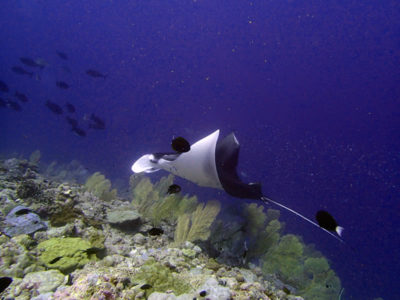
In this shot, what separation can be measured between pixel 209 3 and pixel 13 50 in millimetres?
136494

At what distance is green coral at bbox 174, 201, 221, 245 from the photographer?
3.92m

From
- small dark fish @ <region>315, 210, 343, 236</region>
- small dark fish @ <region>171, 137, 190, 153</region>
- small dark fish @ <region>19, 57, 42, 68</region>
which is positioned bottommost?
small dark fish @ <region>315, 210, 343, 236</region>

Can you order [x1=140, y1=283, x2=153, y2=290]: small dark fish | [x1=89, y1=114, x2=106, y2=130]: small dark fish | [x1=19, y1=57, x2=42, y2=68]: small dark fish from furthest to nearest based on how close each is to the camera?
[x1=19, y1=57, x2=42, y2=68]: small dark fish → [x1=89, y1=114, x2=106, y2=130]: small dark fish → [x1=140, y1=283, x2=153, y2=290]: small dark fish

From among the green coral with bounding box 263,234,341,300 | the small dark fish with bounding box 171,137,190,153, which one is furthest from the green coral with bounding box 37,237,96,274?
the green coral with bounding box 263,234,341,300

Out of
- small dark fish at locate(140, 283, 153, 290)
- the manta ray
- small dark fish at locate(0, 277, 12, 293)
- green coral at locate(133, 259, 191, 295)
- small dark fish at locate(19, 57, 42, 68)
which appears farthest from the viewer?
small dark fish at locate(19, 57, 42, 68)

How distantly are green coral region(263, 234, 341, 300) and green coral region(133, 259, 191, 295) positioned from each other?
2941mm

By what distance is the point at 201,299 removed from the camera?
77.0 inches

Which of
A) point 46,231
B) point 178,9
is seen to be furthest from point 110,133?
point 46,231

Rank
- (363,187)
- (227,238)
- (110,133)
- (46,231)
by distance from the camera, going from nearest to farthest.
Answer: (46,231) → (227,238) → (363,187) → (110,133)

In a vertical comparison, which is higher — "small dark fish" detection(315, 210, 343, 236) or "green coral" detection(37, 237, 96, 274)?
"small dark fish" detection(315, 210, 343, 236)

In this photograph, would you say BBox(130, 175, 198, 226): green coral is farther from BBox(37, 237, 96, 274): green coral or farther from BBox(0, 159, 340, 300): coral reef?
BBox(37, 237, 96, 274): green coral

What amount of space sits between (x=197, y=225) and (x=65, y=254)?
2.11m

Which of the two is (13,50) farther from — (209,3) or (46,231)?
(46,231)

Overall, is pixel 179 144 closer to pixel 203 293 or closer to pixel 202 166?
pixel 202 166
